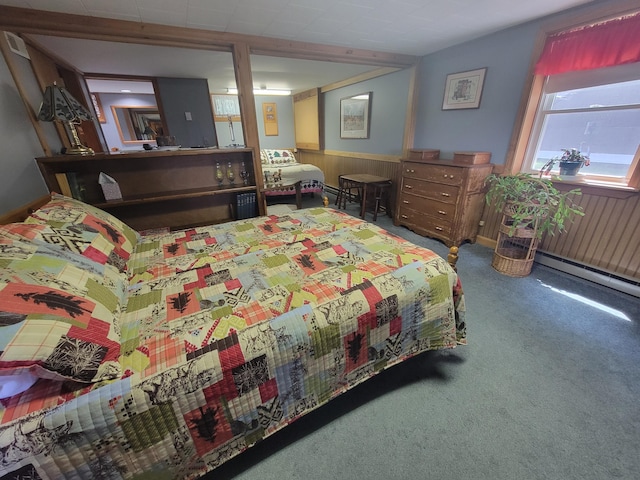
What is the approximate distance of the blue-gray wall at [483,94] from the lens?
8.32 ft

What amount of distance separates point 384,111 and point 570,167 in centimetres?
259

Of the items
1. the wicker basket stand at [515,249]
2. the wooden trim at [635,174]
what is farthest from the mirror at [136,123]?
the wooden trim at [635,174]

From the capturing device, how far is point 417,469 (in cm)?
110

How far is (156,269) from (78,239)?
14.5 inches

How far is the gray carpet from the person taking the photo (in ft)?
3.63

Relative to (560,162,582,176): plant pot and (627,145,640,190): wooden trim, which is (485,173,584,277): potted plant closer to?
(560,162,582,176): plant pot

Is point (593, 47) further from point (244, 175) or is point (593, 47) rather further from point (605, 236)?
point (244, 175)

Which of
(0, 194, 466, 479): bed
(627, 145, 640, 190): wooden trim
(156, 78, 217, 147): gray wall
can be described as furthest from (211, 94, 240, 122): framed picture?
(627, 145, 640, 190): wooden trim

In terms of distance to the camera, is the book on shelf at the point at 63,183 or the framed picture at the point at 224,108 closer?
the book on shelf at the point at 63,183

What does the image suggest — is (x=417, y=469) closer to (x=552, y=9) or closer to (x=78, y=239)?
(x=78, y=239)

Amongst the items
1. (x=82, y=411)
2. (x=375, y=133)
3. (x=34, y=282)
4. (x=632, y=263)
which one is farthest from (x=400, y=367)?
(x=375, y=133)

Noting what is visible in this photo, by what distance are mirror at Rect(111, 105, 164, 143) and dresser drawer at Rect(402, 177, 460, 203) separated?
220 inches

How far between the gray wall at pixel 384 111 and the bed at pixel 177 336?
299 cm

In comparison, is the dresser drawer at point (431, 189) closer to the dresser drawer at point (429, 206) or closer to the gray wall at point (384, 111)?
the dresser drawer at point (429, 206)
